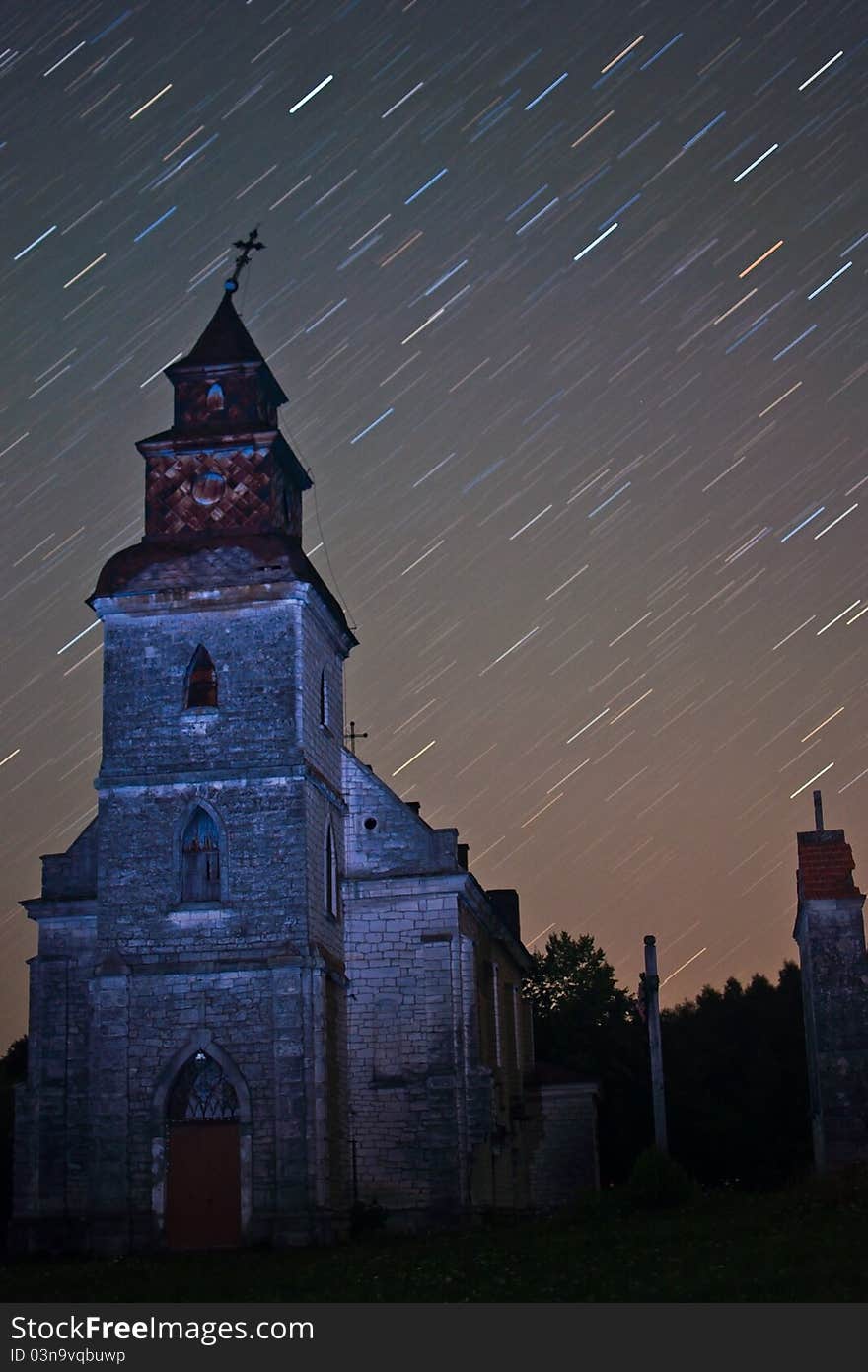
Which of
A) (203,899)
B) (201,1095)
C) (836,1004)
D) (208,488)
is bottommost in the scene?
(201,1095)

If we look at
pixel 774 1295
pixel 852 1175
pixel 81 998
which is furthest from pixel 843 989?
pixel 81 998

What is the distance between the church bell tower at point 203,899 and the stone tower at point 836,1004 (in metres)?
9.27

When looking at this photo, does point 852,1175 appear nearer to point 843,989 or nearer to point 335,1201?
point 843,989

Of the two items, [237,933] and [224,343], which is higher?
[224,343]

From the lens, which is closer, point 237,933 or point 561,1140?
point 237,933

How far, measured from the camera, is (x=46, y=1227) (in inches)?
1246

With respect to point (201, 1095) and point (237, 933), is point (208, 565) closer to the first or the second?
point (237, 933)

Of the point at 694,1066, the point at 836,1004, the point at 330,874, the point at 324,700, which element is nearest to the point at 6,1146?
the point at 330,874

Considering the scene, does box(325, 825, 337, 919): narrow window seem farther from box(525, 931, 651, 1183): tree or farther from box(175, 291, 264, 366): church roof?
box(525, 931, 651, 1183): tree

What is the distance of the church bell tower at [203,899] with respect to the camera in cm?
2989

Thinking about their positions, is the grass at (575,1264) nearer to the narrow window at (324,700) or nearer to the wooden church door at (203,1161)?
the wooden church door at (203,1161)

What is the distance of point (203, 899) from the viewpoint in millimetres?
31453

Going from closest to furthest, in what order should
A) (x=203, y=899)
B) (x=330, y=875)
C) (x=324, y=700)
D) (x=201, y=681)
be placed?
(x=203, y=899)
(x=201, y=681)
(x=330, y=875)
(x=324, y=700)

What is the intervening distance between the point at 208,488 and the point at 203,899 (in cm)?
895
